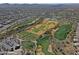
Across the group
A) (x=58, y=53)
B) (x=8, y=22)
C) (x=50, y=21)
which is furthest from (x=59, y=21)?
(x=8, y=22)

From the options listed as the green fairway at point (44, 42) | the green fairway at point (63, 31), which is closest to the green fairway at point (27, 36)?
the green fairway at point (44, 42)

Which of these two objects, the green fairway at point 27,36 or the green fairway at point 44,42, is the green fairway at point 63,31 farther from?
the green fairway at point 27,36

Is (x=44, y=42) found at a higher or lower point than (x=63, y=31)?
lower

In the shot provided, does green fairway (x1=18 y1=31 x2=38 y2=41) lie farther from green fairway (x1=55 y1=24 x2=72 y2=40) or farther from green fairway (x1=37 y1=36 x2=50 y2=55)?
green fairway (x1=55 y1=24 x2=72 y2=40)

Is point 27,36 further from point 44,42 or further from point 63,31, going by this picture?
point 63,31

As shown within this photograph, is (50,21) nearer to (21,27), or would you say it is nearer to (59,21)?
(59,21)

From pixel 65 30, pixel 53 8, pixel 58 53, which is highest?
pixel 53 8

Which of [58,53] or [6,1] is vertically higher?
[6,1]

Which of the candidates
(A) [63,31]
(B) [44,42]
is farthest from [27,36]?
(A) [63,31]
